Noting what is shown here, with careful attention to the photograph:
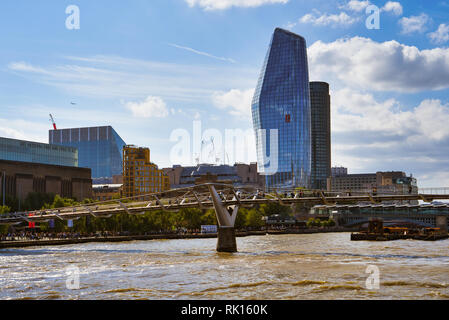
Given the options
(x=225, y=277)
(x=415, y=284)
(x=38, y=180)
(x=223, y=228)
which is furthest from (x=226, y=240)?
(x=38, y=180)

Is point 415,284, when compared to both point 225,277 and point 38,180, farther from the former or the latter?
point 38,180

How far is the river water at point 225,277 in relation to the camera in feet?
141

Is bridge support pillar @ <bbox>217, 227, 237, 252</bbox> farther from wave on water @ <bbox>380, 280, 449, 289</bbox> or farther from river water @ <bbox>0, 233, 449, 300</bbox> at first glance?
wave on water @ <bbox>380, 280, 449, 289</bbox>

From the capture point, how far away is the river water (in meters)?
43.0

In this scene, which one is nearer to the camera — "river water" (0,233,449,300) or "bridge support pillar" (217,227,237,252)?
"river water" (0,233,449,300)

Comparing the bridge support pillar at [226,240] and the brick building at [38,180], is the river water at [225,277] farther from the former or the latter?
the brick building at [38,180]

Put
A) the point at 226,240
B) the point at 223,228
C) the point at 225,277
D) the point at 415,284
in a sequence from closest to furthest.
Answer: the point at 415,284
the point at 225,277
the point at 226,240
the point at 223,228

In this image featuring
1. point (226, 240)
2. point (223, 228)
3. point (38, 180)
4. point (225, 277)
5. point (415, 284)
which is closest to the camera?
point (415, 284)

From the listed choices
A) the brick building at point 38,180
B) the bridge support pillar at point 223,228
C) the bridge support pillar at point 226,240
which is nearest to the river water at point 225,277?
the bridge support pillar at point 226,240

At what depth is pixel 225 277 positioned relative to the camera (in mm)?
53469

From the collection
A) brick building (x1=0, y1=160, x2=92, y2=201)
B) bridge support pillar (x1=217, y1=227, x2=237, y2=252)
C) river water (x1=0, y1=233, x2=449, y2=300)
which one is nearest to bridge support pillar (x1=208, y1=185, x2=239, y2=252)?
bridge support pillar (x1=217, y1=227, x2=237, y2=252)
